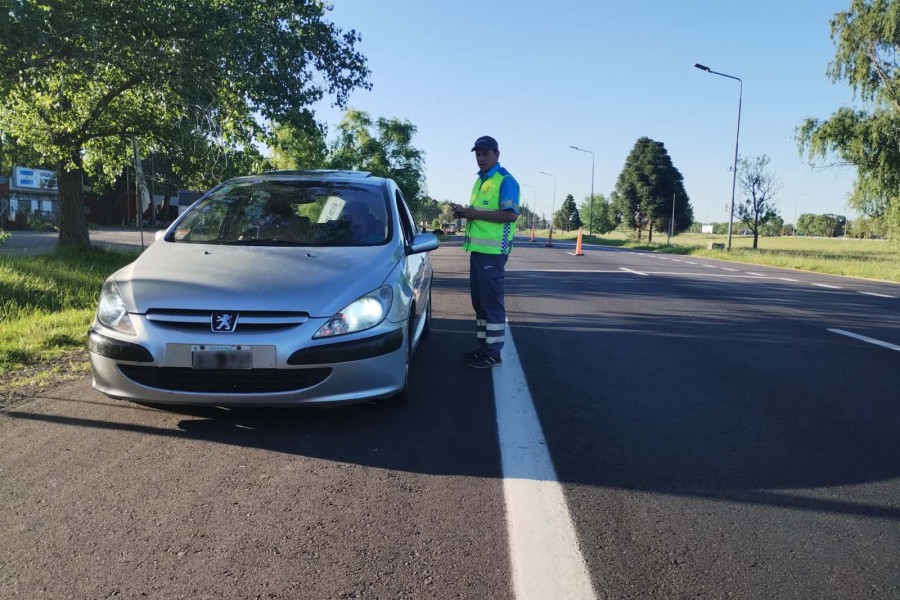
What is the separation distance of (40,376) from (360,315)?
3.05 metres

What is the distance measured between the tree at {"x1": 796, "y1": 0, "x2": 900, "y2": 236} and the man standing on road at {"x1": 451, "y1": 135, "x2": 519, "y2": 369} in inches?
1227

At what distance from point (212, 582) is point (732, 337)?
259 inches

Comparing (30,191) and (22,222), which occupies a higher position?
(30,191)

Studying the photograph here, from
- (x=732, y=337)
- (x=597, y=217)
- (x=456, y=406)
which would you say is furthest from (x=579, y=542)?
(x=597, y=217)

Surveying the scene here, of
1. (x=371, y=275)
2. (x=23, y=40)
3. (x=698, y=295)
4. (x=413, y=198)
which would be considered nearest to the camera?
(x=371, y=275)

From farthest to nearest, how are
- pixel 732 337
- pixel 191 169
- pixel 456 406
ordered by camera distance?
pixel 191 169, pixel 732 337, pixel 456 406

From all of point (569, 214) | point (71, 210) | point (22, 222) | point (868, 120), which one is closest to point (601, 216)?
point (569, 214)

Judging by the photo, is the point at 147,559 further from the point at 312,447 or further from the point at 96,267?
the point at 96,267

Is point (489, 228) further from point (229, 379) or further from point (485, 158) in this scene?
point (229, 379)

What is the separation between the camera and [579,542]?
2.60 m

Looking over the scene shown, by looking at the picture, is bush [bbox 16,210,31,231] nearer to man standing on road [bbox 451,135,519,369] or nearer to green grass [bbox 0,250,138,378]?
green grass [bbox 0,250,138,378]

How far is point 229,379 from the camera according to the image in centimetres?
356

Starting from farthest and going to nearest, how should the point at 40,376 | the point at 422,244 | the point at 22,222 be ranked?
the point at 22,222, the point at 40,376, the point at 422,244

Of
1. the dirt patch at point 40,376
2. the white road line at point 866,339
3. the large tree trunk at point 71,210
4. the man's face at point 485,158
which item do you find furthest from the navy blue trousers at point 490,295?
the large tree trunk at point 71,210
